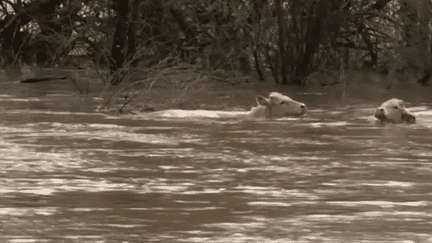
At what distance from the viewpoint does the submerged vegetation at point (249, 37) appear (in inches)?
963

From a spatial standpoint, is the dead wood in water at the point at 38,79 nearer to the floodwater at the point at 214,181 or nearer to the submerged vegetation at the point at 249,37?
the submerged vegetation at the point at 249,37

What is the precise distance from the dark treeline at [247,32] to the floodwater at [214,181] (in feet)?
31.8

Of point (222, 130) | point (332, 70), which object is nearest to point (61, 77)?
point (332, 70)

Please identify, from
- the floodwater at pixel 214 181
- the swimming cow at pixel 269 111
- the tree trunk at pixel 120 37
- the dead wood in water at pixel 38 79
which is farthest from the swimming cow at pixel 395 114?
the dead wood in water at pixel 38 79

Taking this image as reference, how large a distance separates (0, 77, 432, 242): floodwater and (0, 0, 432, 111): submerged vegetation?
29.2ft

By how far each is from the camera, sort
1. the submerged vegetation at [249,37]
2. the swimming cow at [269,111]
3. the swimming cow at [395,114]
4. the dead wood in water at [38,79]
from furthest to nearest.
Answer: the dead wood in water at [38,79] → the submerged vegetation at [249,37] → the swimming cow at [269,111] → the swimming cow at [395,114]

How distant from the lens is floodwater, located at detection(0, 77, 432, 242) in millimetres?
6059

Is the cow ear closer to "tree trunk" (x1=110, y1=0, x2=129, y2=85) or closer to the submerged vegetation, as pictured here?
the submerged vegetation

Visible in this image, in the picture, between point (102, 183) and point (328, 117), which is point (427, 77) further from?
point (102, 183)

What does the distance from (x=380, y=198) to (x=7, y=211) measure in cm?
235

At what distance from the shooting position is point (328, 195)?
24.5 ft

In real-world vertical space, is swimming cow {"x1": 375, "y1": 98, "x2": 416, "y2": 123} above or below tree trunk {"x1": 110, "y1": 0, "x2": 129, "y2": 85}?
below

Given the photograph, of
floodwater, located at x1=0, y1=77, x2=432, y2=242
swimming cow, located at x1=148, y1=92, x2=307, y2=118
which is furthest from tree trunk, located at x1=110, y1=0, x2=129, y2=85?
floodwater, located at x1=0, y1=77, x2=432, y2=242

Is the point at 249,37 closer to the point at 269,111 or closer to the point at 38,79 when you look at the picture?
the point at 38,79
